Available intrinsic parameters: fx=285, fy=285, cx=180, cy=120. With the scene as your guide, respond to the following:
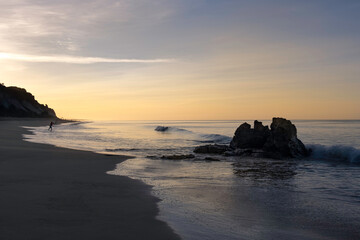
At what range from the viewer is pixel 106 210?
6.31 m

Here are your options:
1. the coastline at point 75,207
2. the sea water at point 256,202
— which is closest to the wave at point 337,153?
the sea water at point 256,202

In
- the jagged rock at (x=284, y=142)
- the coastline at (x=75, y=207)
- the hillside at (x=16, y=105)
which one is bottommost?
the coastline at (x=75, y=207)

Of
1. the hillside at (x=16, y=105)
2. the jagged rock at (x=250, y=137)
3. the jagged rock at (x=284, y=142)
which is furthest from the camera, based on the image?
the hillside at (x=16, y=105)

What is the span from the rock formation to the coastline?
11.9 metres

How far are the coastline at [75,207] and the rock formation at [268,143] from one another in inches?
469

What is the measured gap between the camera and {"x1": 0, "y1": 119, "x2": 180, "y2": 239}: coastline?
495 cm

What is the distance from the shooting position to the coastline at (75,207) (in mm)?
4949

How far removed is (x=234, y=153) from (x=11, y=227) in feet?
54.9

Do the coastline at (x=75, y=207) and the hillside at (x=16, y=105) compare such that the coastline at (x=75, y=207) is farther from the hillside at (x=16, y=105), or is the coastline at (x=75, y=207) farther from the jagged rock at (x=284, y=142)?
the hillside at (x=16, y=105)

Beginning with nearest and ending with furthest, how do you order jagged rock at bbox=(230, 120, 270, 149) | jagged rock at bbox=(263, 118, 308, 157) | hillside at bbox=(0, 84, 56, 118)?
jagged rock at bbox=(263, 118, 308, 157)
jagged rock at bbox=(230, 120, 270, 149)
hillside at bbox=(0, 84, 56, 118)

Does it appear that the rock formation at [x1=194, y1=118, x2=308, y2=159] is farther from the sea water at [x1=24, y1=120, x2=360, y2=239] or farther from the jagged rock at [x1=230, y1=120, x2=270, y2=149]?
the sea water at [x1=24, y1=120, x2=360, y2=239]

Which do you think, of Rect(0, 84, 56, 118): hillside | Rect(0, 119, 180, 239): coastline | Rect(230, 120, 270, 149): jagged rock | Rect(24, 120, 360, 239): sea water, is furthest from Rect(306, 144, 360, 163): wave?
Rect(0, 84, 56, 118): hillside

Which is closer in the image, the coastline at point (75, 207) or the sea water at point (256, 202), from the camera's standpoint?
the coastline at point (75, 207)

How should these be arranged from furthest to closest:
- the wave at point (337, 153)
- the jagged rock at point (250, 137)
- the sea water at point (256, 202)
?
the jagged rock at point (250, 137), the wave at point (337, 153), the sea water at point (256, 202)
